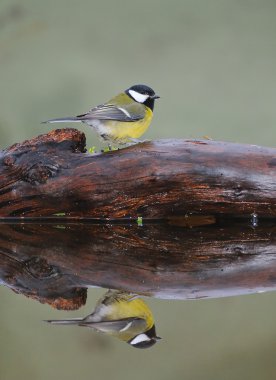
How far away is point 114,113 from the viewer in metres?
2.95

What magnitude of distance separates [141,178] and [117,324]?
1.28 meters

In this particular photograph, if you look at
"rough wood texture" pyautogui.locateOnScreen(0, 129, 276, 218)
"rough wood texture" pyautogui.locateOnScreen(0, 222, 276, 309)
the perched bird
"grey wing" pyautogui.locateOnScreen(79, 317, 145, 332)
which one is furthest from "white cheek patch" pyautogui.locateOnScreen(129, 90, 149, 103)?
"grey wing" pyautogui.locateOnScreen(79, 317, 145, 332)

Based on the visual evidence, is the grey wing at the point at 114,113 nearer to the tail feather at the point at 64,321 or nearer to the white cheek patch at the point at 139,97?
the white cheek patch at the point at 139,97

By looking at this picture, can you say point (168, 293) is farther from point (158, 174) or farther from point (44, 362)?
point (158, 174)

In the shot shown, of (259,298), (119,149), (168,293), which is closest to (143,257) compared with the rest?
(168,293)

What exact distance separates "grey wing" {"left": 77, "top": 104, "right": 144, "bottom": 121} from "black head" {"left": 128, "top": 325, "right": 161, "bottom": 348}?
57.5 inches

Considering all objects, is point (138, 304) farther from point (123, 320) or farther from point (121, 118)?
point (121, 118)

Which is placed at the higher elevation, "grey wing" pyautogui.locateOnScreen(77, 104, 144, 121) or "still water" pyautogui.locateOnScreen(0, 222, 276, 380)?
"grey wing" pyautogui.locateOnScreen(77, 104, 144, 121)

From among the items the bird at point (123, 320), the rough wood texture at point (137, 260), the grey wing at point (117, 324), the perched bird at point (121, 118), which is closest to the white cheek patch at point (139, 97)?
the perched bird at point (121, 118)

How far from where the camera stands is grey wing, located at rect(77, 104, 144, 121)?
9.60 feet

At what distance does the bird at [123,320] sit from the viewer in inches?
62.1

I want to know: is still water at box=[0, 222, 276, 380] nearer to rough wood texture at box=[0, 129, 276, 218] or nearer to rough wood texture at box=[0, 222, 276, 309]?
rough wood texture at box=[0, 222, 276, 309]

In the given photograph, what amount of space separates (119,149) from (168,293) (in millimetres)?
1179

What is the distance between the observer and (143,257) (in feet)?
7.61
